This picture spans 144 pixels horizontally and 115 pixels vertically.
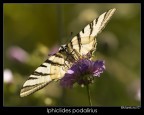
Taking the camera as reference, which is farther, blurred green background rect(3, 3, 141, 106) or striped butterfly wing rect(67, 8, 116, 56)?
blurred green background rect(3, 3, 141, 106)

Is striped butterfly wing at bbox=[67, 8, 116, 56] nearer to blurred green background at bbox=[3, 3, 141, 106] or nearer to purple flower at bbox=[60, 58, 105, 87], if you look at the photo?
purple flower at bbox=[60, 58, 105, 87]

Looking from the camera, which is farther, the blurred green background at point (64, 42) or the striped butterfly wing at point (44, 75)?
the blurred green background at point (64, 42)

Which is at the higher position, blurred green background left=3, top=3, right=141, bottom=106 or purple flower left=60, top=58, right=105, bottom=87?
blurred green background left=3, top=3, right=141, bottom=106

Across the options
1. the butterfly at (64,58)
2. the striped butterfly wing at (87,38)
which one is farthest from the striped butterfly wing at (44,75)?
the striped butterfly wing at (87,38)

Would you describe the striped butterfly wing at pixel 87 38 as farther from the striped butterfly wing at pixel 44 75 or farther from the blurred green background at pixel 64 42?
the blurred green background at pixel 64 42

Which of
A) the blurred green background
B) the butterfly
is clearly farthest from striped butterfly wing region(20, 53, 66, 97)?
the blurred green background

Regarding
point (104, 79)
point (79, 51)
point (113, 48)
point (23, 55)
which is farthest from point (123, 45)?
point (79, 51)

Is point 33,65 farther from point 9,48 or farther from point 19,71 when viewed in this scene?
point 9,48
